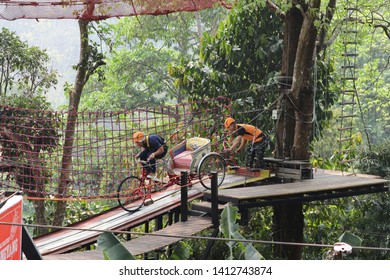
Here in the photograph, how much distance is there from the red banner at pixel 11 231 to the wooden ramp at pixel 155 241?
6.37ft

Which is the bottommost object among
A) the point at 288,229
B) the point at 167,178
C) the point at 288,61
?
the point at 288,229

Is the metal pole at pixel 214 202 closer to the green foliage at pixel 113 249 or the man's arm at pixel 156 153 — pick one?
the man's arm at pixel 156 153

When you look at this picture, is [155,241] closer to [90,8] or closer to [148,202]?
[148,202]

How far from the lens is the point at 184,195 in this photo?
745 centimetres

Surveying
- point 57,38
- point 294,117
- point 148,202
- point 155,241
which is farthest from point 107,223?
point 57,38

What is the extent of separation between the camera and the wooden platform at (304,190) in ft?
24.3

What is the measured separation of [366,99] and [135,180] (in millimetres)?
12216

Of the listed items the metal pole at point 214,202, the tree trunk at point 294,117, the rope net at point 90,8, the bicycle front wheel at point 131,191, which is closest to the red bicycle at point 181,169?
the bicycle front wheel at point 131,191

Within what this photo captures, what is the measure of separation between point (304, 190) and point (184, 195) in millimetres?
1313

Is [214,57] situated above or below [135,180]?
above

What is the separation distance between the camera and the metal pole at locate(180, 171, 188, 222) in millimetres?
7379
